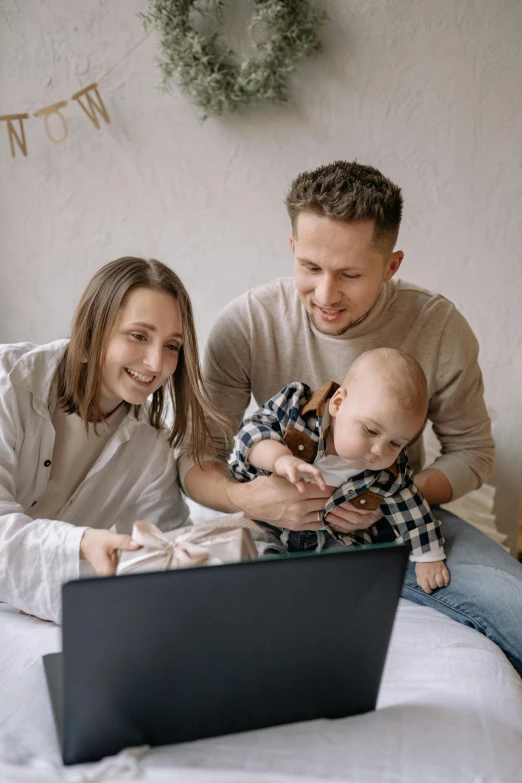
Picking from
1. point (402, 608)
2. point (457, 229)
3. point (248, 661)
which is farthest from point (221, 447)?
point (457, 229)

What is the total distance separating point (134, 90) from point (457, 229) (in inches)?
44.5

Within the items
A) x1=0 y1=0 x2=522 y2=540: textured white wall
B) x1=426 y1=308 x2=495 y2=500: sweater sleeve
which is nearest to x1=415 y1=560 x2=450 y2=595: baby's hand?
x1=426 y1=308 x2=495 y2=500: sweater sleeve

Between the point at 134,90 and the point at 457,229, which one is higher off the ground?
the point at 134,90

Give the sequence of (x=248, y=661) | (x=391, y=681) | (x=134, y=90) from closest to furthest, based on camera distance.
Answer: (x=248, y=661) < (x=391, y=681) < (x=134, y=90)

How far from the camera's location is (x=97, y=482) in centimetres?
159

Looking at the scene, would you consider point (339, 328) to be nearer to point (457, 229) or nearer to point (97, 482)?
point (97, 482)

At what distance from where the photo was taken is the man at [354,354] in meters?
1.52

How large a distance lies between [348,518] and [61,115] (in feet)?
5.23

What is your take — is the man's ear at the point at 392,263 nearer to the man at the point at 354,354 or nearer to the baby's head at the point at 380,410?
the man at the point at 354,354

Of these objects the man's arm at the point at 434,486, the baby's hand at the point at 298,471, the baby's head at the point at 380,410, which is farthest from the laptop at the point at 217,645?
the man's arm at the point at 434,486

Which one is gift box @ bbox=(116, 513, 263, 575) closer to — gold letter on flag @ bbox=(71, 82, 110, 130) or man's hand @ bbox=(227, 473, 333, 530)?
man's hand @ bbox=(227, 473, 333, 530)

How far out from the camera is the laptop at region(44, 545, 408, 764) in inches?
33.0

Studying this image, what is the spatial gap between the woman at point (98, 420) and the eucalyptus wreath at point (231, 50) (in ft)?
3.15

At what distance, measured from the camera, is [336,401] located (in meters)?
1.47
